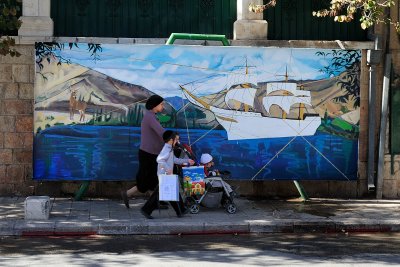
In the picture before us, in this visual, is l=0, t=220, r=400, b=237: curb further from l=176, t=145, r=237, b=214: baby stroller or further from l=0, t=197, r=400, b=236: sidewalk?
l=176, t=145, r=237, b=214: baby stroller

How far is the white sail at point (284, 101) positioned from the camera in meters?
13.3

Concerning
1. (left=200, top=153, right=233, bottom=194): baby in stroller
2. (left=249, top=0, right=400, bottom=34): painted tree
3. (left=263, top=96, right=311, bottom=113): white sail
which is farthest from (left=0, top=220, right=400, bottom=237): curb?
(left=249, top=0, right=400, bottom=34): painted tree

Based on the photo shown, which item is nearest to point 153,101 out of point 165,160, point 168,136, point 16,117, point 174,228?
point 168,136

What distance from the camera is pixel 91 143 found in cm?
1282

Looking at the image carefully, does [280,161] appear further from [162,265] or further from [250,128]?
[162,265]

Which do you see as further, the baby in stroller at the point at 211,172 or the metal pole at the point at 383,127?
the metal pole at the point at 383,127

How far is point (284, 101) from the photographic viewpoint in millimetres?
13344

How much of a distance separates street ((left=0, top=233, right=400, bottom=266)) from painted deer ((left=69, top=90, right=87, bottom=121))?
3.11 meters

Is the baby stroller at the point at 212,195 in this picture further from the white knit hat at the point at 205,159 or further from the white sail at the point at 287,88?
A: the white sail at the point at 287,88

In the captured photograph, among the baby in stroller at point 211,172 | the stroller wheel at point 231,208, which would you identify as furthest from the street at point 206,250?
the baby in stroller at point 211,172

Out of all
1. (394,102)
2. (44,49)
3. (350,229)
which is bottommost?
(350,229)

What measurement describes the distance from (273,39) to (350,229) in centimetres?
497

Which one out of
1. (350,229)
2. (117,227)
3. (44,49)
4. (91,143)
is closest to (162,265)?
(117,227)

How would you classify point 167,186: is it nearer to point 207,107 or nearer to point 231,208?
point 231,208
